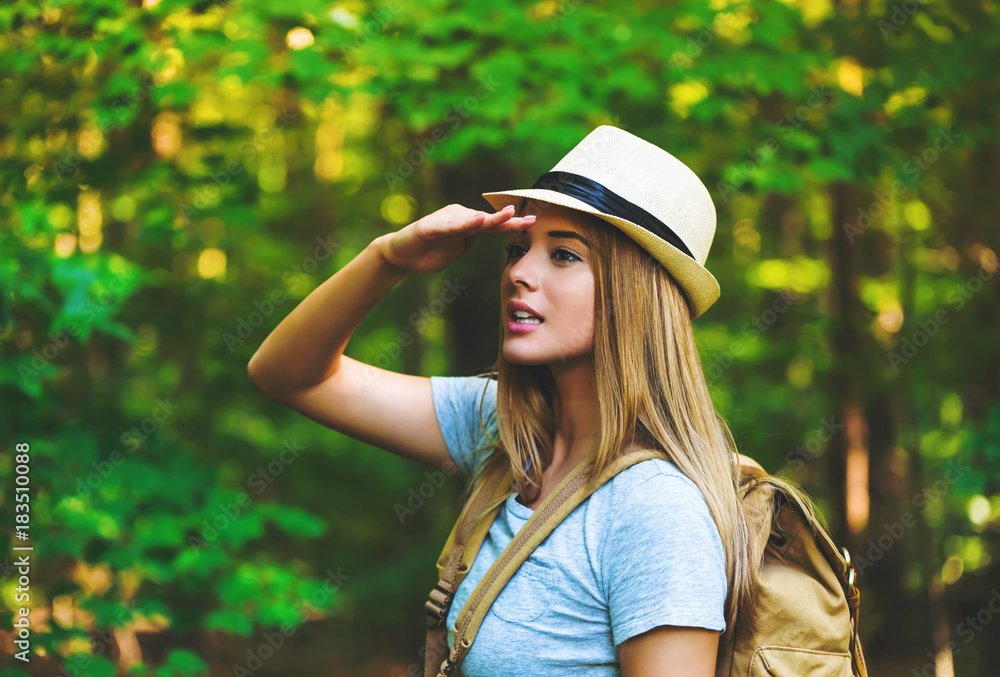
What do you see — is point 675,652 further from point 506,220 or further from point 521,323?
point 506,220

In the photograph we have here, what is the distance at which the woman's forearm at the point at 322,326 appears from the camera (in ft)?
6.18

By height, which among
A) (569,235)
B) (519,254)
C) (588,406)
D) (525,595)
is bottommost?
(525,595)

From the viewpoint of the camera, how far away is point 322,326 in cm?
194

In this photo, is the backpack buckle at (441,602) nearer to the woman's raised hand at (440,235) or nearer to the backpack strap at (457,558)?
the backpack strap at (457,558)

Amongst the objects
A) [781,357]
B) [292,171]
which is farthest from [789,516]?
[292,171]

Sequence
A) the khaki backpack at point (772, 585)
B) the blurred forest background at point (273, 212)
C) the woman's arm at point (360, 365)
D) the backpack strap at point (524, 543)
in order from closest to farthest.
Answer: the khaki backpack at point (772, 585)
the backpack strap at point (524, 543)
the woman's arm at point (360, 365)
the blurred forest background at point (273, 212)

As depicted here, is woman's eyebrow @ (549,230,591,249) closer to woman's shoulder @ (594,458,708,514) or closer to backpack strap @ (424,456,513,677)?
woman's shoulder @ (594,458,708,514)

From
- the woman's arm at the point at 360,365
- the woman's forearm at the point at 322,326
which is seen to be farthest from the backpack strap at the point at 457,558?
the woman's forearm at the point at 322,326

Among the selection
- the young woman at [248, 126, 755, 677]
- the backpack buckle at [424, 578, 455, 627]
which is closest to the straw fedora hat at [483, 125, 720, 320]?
the young woman at [248, 126, 755, 677]

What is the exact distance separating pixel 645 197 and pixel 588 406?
20.0 inches

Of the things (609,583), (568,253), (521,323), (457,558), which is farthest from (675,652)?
(568,253)

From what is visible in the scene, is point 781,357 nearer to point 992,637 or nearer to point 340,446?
point 992,637

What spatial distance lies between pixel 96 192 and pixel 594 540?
3028mm

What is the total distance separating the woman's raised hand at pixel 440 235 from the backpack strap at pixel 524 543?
583 millimetres
